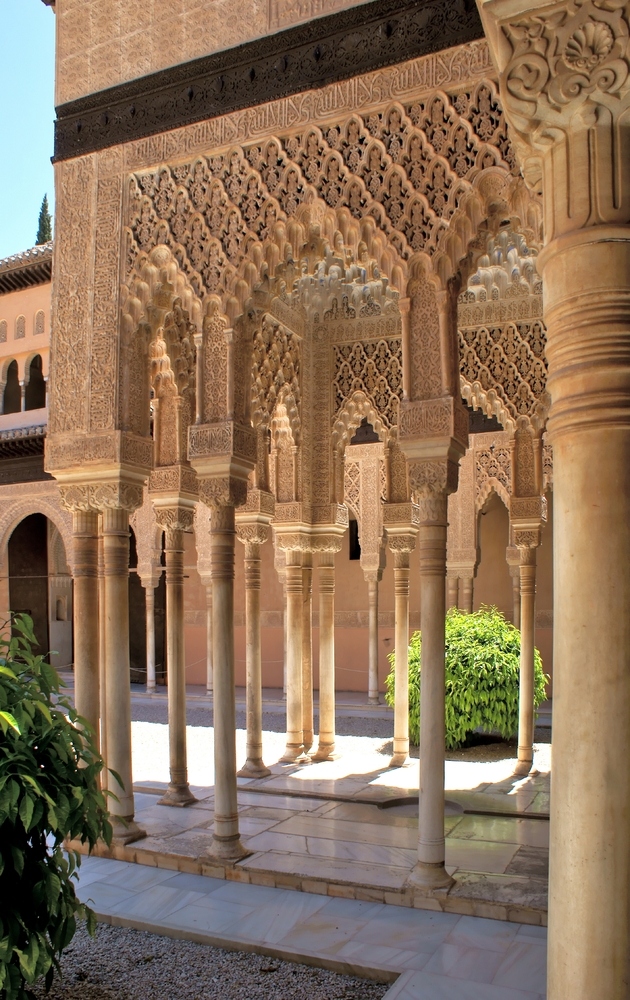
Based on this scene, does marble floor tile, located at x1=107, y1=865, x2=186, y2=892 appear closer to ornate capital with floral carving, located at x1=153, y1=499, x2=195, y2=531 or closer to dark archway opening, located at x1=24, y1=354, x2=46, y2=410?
ornate capital with floral carving, located at x1=153, y1=499, x2=195, y2=531

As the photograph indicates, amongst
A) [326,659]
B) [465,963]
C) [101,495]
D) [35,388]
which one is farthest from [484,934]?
[35,388]

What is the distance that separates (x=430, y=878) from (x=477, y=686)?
556 cm

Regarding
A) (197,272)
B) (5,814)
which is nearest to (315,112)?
(197,272)

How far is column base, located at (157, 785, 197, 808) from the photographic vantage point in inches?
285

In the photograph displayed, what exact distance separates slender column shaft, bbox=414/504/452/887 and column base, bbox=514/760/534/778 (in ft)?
11.6

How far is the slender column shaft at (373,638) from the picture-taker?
50.5 feet

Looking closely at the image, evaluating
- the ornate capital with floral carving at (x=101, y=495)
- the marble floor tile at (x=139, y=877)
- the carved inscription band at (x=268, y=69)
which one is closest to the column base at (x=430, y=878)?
the marble floor tile at (x=139, y=877)

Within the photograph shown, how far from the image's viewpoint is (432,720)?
5.09 m

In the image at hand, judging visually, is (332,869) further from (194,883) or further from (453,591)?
(453,591)

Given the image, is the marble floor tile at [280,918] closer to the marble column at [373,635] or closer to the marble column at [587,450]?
the marble column at [587,450]

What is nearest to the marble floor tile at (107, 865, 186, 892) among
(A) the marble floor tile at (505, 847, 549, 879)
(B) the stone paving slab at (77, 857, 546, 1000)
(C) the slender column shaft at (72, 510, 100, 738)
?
(B) the stone paving slab at (77, 857, 546, 1000)

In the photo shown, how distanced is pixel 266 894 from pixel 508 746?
5744mm

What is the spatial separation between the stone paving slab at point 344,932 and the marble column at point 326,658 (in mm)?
3607

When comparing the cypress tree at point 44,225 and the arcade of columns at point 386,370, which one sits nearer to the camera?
the arcade of columns at point 386,370
